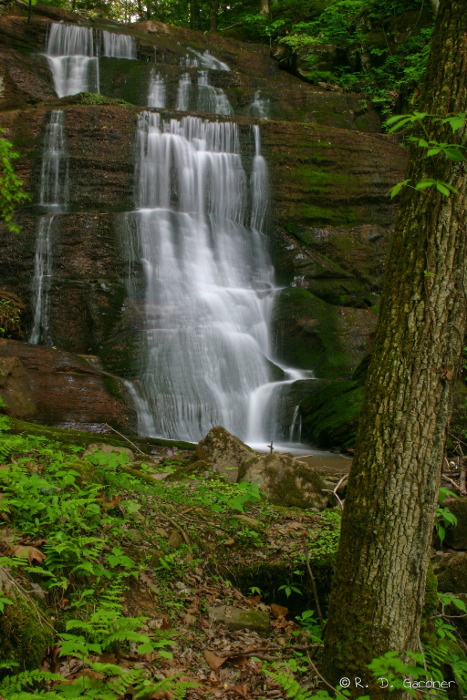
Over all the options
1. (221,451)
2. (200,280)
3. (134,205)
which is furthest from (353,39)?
(221,451)

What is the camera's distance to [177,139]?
15.3 metres

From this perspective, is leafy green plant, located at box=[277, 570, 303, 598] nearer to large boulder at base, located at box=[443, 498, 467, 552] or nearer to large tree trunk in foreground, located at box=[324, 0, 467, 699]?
large tree trunk in foreground, located at box=[324, 0, 467, 699]

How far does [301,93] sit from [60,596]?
65.4 ft

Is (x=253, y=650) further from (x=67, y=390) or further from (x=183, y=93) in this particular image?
(x=183, y=93)

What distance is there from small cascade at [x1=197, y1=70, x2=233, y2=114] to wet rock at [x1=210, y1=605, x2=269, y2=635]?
18.4m

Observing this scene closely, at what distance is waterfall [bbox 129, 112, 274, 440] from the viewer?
10391 mm

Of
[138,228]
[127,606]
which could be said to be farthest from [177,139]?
[127,606]

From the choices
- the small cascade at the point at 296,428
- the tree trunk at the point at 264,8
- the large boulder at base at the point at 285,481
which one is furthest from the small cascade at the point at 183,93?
the large boulder at base at the point at 285,481

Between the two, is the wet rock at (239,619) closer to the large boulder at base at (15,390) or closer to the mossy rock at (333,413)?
the large boulder at base at (15,390)

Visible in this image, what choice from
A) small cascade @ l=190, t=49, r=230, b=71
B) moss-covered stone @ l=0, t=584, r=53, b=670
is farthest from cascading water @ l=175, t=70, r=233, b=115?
moss-covered stone @ l=0, t=584, r=53, b=670

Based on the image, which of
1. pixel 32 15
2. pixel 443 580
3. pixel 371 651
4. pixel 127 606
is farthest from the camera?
pixel 32 15

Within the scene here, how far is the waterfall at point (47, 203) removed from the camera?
1191 cm

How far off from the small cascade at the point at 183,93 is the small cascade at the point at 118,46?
2.43 meters

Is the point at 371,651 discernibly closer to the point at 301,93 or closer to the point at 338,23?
the point at 301,93
